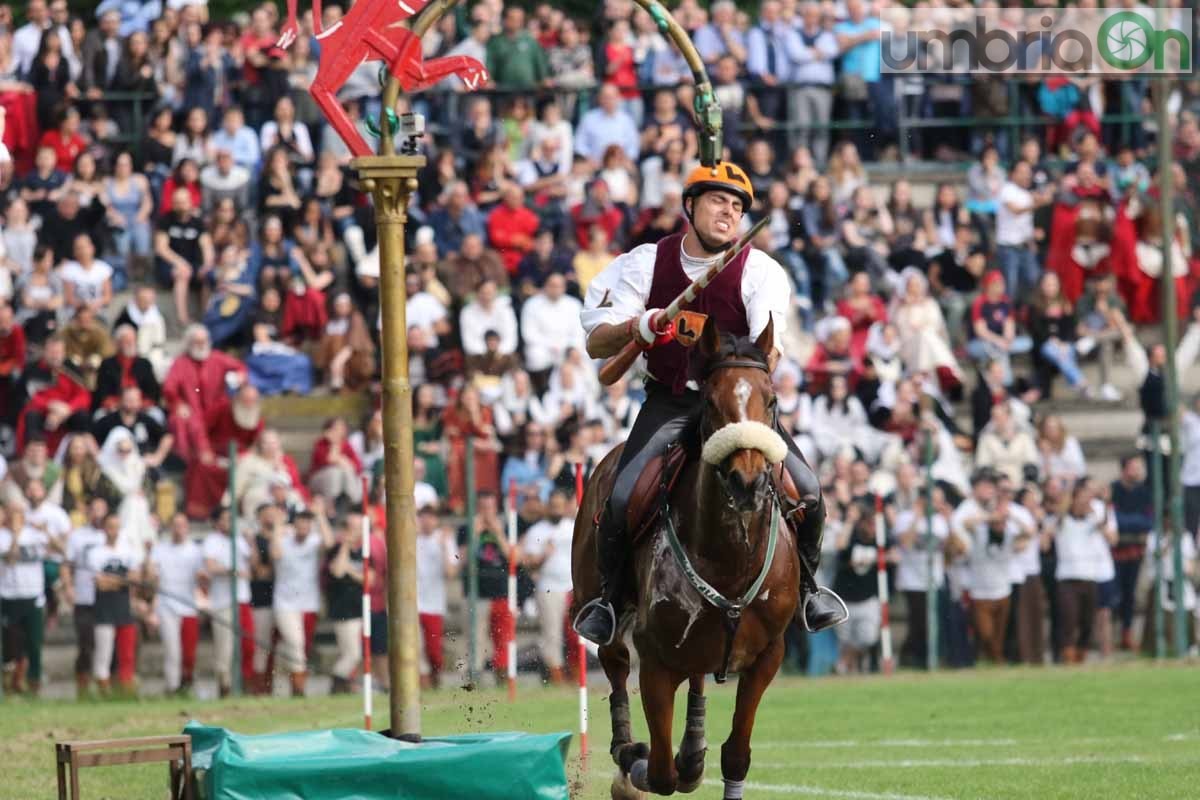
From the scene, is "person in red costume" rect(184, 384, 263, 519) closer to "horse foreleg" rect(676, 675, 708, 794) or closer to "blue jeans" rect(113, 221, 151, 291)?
"blue jeans" rect(113, 221, 151, 291)

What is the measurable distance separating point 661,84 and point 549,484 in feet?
23.3

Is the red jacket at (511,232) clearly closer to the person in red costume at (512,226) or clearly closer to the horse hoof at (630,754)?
the person in red costume at (512,226)

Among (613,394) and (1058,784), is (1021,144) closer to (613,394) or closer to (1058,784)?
(613,394)

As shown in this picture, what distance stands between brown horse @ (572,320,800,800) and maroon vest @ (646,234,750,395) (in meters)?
0.52

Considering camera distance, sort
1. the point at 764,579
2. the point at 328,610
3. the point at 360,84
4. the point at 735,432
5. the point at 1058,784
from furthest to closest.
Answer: the point at 360,84, the point at 328,610, the point at 1058,784, the point at 764,579, the point at 735,432

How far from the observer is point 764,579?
1064cm

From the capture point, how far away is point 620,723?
11875mm

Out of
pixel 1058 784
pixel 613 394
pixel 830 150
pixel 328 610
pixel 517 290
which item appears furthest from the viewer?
pixel 830 150

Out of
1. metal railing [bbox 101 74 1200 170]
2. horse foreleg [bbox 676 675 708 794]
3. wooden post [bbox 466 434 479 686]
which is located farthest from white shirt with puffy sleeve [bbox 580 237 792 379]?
metal railing [bbox 101 74 1200 170]

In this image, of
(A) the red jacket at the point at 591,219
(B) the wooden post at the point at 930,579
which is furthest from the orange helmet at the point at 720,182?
(A) the red jacket at the point at 591,219

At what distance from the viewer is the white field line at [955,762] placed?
14.8 meters

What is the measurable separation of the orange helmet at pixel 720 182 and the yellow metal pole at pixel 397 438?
73.4 inches

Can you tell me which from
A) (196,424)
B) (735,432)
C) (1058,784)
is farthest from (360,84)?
(735,432)

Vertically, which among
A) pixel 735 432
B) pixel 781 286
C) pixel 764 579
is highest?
pixel 781 286
